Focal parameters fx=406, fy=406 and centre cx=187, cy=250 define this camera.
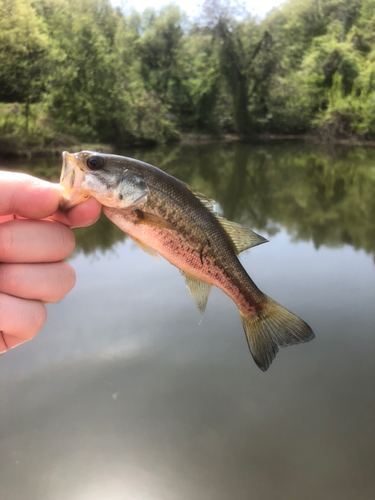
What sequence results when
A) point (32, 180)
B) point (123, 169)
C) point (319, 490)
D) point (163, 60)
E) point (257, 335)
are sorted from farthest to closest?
1. point (163, 60)
2. point (319, 490)
3. point (257, 335)
4. point (123, 169)
5. point (32, 180)

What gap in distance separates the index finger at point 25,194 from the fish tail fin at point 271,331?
1.18m

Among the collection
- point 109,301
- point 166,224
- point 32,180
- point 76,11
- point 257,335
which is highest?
point 76,11

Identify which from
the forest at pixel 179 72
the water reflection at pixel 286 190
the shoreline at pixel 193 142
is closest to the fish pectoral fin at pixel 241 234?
the water reflection at pixel 286 190

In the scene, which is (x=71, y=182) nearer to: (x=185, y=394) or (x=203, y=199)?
(x=203, y=199)

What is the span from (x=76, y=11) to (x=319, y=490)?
53.6 meters

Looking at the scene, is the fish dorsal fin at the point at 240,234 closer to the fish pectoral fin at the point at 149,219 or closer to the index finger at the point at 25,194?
the fish pectoral fin at the point at 149,219

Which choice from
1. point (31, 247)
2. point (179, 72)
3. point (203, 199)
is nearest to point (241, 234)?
point (203, 199)

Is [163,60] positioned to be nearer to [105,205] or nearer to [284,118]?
[284,118]

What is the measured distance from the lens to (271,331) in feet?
6.91

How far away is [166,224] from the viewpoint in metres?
1.93

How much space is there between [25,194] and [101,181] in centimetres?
33

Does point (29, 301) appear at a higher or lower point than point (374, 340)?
higher

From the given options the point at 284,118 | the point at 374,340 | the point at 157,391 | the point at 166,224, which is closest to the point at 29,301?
the point at 166,224

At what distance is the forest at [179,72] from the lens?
30.4 m
